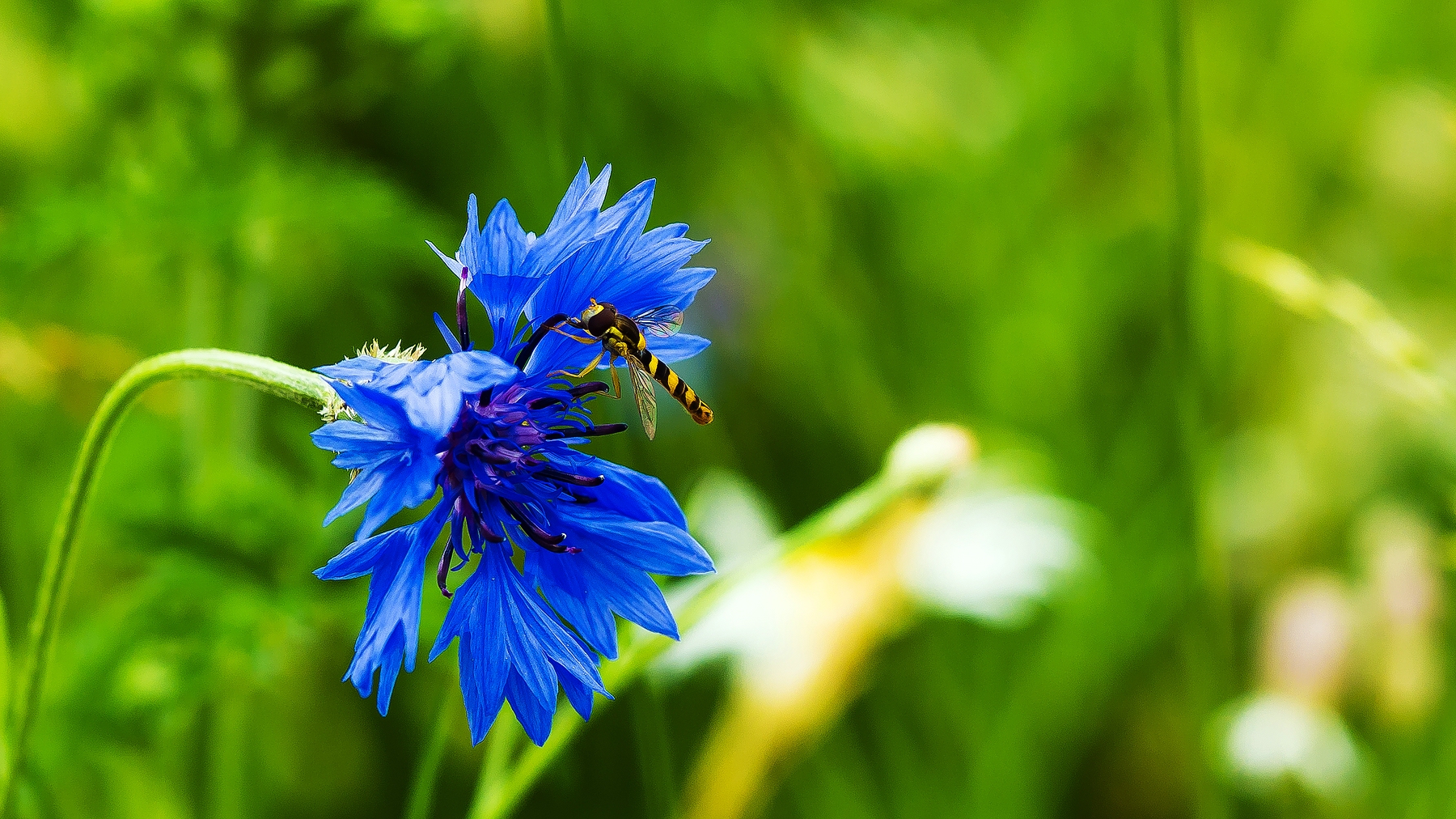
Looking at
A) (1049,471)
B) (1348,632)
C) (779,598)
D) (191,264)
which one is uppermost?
(1049,471)

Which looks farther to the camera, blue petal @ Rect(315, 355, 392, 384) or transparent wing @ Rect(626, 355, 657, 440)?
transparent wing @ Rect(626, 355, 657, 440)

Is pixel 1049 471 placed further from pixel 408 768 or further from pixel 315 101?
pixel 315 101

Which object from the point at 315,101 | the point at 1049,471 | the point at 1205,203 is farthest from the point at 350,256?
the point at 1205,203

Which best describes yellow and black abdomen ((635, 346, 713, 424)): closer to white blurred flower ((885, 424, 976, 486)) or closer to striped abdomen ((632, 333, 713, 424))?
Answer: striped abdomen ((632, 333, 713, 424))

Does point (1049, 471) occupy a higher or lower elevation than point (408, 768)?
higher

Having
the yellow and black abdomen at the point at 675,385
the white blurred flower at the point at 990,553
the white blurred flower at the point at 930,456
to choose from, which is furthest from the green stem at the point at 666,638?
the white blurred flower at the point at 990,553

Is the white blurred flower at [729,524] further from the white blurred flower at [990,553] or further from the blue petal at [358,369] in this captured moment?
the blue petal at [358,369]

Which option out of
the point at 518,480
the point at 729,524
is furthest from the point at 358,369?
the point at 729,524

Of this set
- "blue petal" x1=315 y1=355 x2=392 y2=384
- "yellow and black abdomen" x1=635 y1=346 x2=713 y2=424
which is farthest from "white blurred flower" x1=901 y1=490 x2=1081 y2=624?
"blue petal" x1=315 y1=355 x2=392 y2=384

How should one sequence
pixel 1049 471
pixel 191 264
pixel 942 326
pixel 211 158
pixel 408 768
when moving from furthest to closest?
pixel 942 326 → pixel 1049 471 → pixel 408 768 → pixel 191 264 → pixel 211 158
